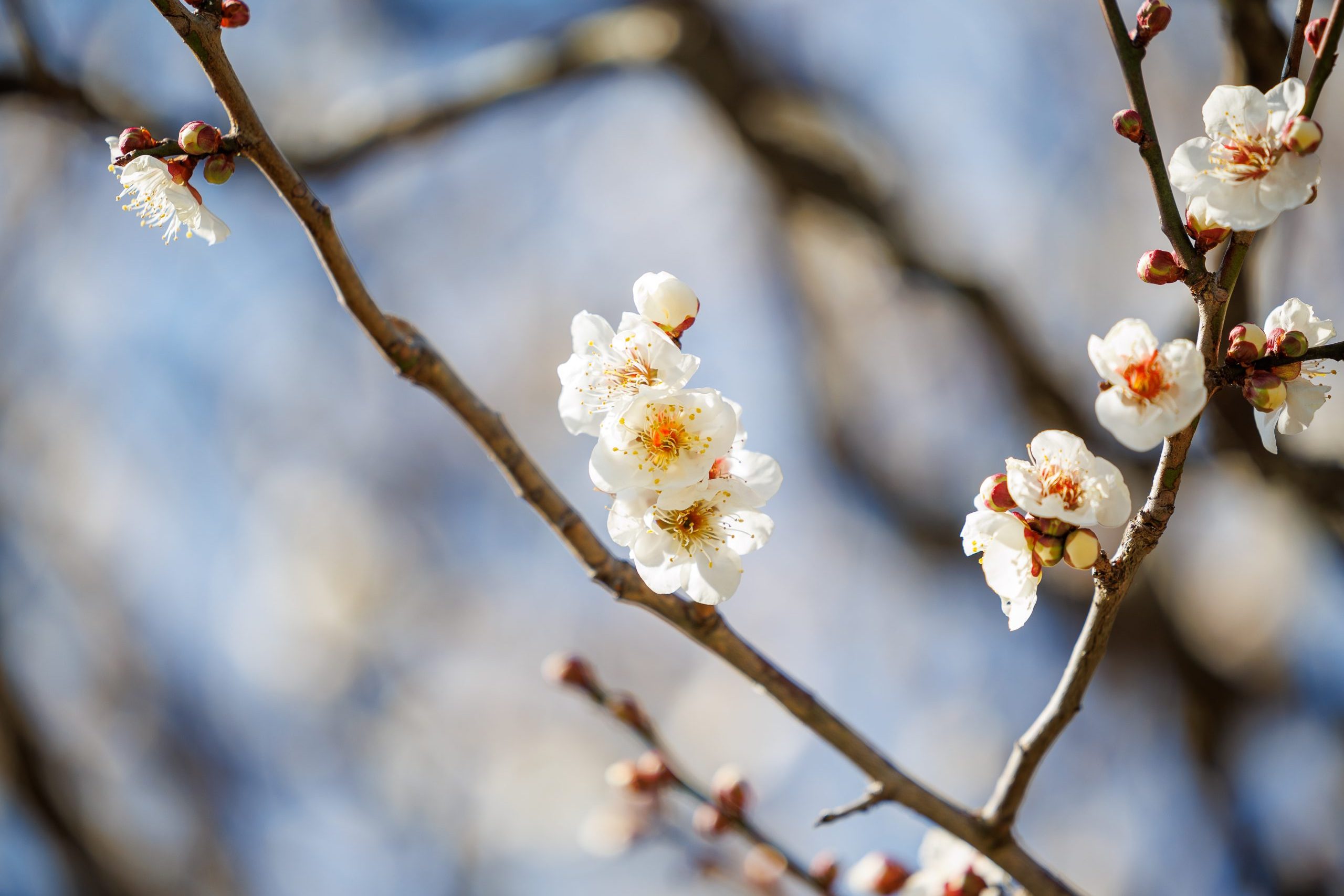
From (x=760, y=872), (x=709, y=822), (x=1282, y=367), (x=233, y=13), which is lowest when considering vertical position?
(x=760, y=872)

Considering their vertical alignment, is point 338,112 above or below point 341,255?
above

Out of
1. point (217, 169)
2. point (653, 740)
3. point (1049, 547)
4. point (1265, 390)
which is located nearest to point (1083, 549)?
point (1049, 547)

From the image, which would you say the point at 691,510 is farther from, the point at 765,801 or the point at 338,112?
the point at 765,801

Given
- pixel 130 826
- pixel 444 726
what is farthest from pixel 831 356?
pixel 130 826

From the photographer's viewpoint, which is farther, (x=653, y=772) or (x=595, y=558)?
(x=653, y=772)

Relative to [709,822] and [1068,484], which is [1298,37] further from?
[709,822]

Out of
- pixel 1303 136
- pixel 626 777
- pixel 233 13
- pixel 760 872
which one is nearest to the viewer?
pixel 1303 136

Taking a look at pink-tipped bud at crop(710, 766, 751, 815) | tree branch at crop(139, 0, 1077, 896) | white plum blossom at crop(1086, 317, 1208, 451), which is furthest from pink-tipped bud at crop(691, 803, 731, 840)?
white plum blossom at crop(1086, 317, 1208, 451)
